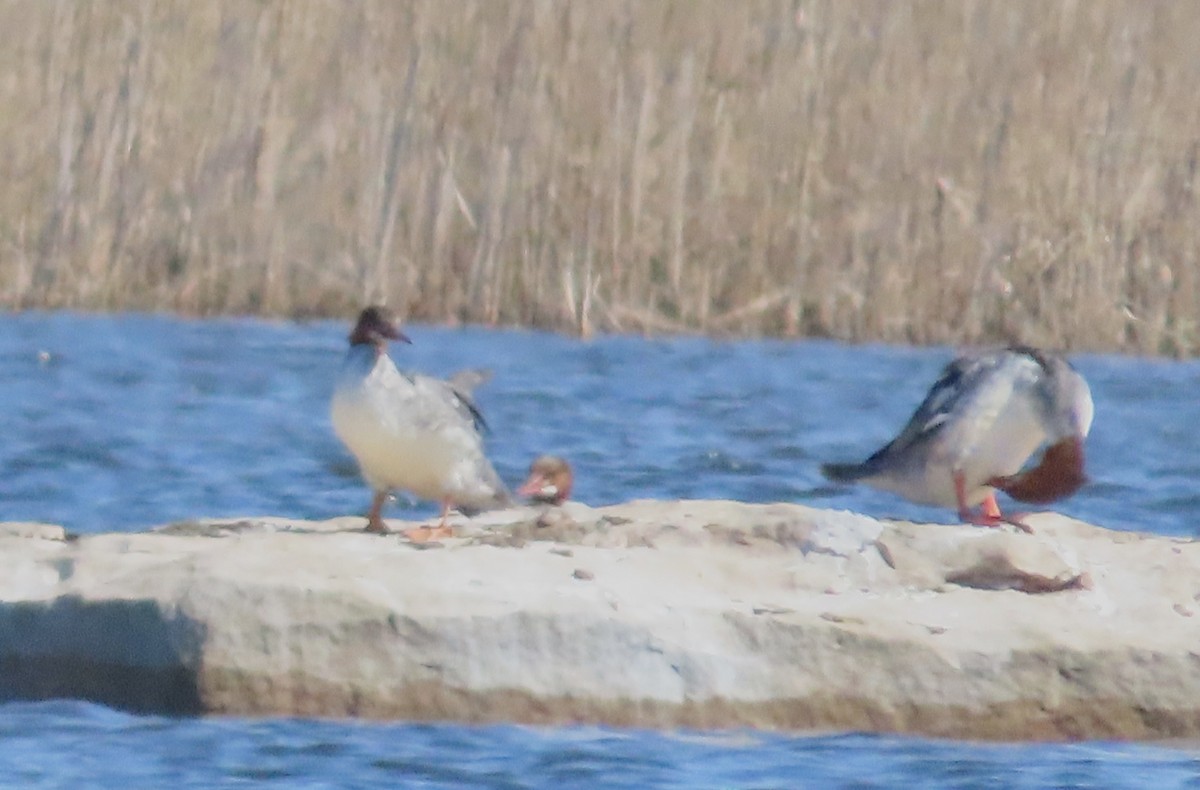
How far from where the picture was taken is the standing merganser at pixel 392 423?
7273 millimetres

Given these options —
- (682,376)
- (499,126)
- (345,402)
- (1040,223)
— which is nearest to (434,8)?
(499,126)

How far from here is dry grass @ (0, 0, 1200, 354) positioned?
1408cm

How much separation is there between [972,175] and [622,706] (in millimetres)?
8723

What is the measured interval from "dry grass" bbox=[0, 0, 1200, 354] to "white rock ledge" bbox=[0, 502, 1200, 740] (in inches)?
296

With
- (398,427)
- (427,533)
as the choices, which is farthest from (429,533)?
(398,427)

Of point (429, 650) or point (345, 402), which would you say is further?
point (345, 402)

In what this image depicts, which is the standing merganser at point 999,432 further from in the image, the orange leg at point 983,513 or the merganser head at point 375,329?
the merganser head at point 375,329

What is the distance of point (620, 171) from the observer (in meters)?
14.2

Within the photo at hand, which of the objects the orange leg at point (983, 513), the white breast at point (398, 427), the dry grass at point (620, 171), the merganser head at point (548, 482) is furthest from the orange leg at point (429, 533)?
the dry grass at point (620, 171)

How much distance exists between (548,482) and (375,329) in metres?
0.99

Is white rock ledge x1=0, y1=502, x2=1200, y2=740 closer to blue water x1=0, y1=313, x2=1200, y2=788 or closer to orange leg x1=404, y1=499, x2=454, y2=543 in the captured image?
blue water x1=0, y1=313, x2=1200, y2=788

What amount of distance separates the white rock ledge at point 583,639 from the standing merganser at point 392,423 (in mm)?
659

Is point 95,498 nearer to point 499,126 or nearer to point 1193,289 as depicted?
point 499,126

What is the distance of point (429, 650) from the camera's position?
5969 mm
